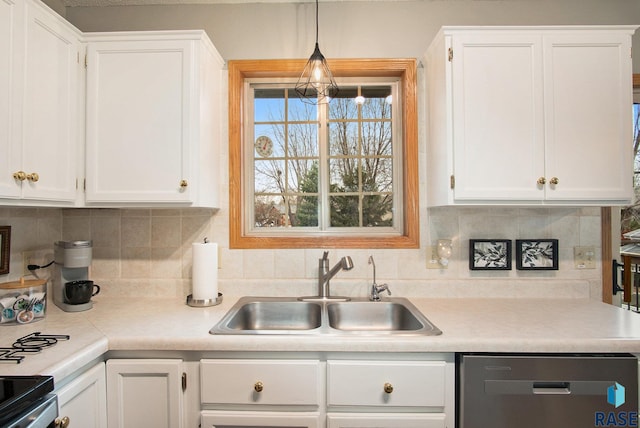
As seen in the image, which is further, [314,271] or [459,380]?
[314,271]

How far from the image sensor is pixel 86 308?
1.64m

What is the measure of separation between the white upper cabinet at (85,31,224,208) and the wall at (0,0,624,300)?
14.0 inches

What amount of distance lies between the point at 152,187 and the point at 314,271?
969 millimetres

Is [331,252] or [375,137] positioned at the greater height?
[375,137]

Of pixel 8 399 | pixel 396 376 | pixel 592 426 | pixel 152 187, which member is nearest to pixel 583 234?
pixel 592 426

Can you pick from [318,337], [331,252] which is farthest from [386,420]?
[331,252]

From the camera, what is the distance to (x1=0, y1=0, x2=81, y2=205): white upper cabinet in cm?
128

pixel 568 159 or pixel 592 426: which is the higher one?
pixel 568 159

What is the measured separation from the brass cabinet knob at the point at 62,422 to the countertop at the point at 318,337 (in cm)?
15

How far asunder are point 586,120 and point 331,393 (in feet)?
5.64

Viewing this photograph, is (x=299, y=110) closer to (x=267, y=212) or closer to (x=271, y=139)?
(x=271, y=139)

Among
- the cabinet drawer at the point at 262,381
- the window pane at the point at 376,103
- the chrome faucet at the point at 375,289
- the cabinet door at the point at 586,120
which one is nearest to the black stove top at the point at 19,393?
the cabinet drawer at the point at 262,381

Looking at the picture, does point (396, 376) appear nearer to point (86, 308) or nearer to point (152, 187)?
point (152, 187)

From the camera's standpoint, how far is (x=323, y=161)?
206 centimetres
